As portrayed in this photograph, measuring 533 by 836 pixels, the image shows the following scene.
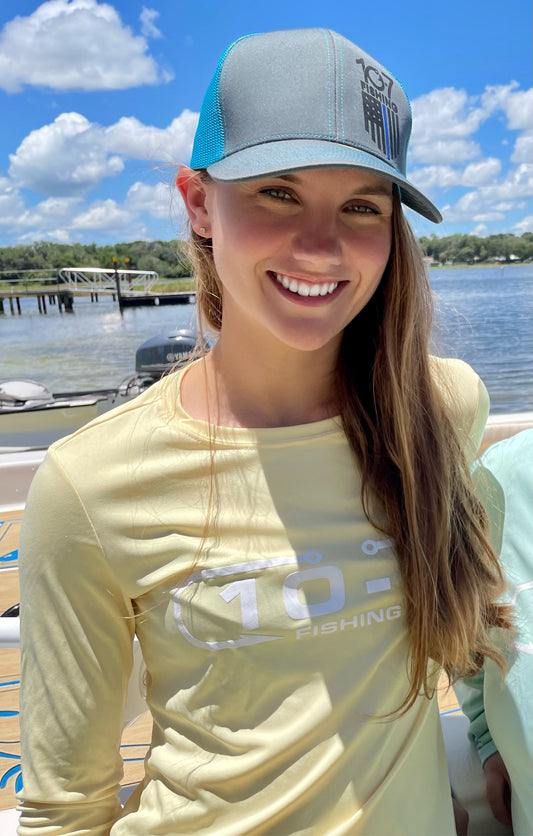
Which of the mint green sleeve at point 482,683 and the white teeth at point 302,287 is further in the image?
the mint green sleeve at point 482,683

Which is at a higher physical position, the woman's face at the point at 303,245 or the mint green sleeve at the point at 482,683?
the woman's face at the point at 303,245

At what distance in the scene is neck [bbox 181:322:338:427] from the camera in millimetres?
876

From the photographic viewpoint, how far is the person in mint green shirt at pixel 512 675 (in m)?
0.87

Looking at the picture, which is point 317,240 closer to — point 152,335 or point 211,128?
point 211,128

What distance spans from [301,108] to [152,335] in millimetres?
26802

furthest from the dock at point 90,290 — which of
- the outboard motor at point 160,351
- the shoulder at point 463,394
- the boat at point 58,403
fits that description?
the shoulder at point 463,394

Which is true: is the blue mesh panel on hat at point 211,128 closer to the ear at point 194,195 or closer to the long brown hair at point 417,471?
the ear at point 194,195

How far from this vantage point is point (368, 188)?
763 millimetres

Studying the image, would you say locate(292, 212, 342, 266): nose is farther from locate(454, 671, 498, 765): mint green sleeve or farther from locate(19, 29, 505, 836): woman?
locate(454, 671, 498, 765): mint green sleeve

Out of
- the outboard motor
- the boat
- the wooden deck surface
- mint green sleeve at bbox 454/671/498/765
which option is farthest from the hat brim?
the outboard motor

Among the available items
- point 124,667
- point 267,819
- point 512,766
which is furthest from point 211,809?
point 512,766

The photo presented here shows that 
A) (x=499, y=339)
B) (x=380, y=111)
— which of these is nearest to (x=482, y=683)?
(x=380, y=111)

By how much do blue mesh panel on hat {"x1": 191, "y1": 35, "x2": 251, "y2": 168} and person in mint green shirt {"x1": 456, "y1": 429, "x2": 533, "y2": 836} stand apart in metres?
0.59

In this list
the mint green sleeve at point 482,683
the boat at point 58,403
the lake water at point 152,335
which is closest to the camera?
the mint green sleeve at point 482,683
